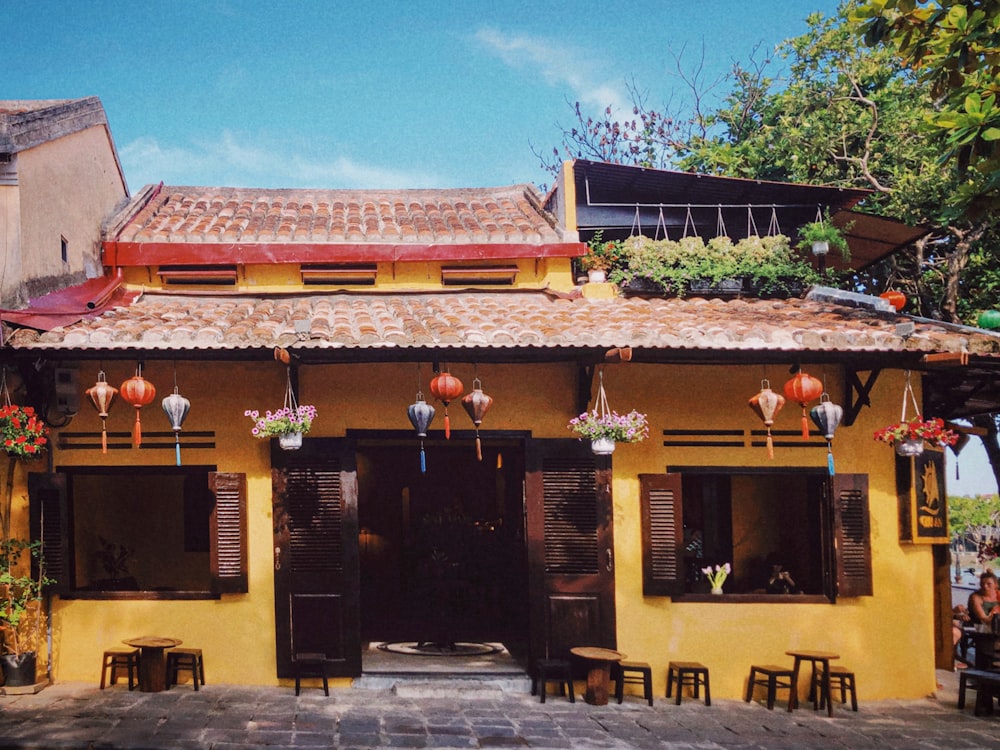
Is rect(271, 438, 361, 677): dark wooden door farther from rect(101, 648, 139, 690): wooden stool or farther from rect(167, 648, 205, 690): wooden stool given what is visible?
rect(101, 648, 139, 690): wooden stool

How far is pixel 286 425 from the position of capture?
8531 millimetres

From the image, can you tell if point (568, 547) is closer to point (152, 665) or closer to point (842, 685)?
point (842, 685)

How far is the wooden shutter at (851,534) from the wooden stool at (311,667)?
5.34 metres

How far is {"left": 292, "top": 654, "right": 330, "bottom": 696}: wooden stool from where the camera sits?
8.94 metres

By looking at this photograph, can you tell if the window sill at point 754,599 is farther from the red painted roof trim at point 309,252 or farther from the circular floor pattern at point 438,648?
the red painted roof trim at point 309,252

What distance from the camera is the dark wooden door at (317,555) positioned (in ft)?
30.3

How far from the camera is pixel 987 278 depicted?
14.5 meters

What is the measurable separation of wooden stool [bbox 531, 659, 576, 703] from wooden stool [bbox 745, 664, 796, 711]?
1877mm

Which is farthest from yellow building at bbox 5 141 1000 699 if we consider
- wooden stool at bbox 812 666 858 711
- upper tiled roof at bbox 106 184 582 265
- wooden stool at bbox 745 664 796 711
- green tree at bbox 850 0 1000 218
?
green tree at bbox 850 0 1000 218

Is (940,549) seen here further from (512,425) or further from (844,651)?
(512,425)

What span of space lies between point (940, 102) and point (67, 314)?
1428 centimetres

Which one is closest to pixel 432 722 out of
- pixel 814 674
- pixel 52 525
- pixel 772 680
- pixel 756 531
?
pixel 772 680

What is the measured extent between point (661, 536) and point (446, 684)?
2.69 metres

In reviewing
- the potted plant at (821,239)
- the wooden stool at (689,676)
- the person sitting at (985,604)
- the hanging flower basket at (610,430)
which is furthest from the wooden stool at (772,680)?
the potted plant at (821,239)
